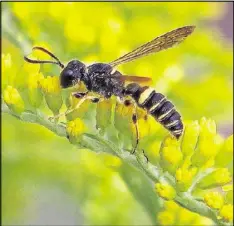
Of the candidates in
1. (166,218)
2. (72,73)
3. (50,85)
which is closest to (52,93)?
(50,85)

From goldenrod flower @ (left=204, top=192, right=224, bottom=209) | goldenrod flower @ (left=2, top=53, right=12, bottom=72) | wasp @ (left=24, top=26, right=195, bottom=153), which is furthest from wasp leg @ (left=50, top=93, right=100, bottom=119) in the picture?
goldenrod flower @ (left=204, top=192, right=224, bottom=209)

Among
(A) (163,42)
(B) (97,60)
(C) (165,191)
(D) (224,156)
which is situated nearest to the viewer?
(C) (165,191)

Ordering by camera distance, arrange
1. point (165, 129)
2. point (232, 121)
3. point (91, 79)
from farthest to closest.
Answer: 1. point (232, 121)
2. point (91, 79)
3. point (165, 129)

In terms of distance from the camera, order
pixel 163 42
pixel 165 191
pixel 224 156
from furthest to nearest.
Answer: pixel 163 42 → pixel 224 156 → pixel 165 191

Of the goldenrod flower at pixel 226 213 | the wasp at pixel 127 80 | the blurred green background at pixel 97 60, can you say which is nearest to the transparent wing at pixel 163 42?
the wasp at pixel 127 80

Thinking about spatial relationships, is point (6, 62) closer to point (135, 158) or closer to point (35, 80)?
point (35, 80)

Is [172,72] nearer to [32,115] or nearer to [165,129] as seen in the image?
[165,129]

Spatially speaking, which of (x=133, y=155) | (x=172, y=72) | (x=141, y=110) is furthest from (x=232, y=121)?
(x=133, y=155)
